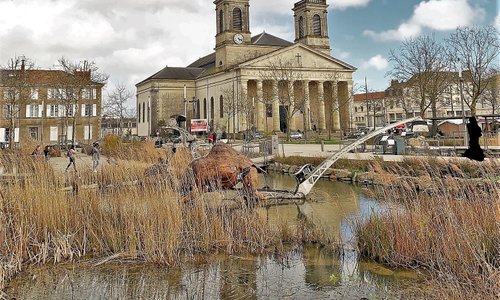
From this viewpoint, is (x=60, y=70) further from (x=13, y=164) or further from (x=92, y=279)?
(x=92, y=279)

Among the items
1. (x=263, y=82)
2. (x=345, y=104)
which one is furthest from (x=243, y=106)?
(x=345, y=104)

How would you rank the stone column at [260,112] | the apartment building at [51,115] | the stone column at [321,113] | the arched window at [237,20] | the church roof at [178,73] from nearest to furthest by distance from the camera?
the apartment building at [51,115] → the stone column at [260,112] → the stone column at [321,113] → the arched window at [237,20] → the church roof at [178,73]

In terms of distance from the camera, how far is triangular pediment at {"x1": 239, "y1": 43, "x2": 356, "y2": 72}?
5431 centimetres

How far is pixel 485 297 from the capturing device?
3.34m

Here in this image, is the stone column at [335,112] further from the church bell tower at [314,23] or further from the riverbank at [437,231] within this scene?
the riverbank at [437,231]

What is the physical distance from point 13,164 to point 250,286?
209 inches

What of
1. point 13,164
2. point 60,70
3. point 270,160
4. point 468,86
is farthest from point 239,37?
point 13,164

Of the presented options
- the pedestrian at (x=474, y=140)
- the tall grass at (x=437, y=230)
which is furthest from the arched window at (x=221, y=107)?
the pedestrian at (x=474, y=140)

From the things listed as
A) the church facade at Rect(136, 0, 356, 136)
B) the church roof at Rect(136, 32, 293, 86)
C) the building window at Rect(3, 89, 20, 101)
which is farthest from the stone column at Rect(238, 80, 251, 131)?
the building window at Rect(3, 89, 20, 101)

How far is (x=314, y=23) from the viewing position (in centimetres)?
6303

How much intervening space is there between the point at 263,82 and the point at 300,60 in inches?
225

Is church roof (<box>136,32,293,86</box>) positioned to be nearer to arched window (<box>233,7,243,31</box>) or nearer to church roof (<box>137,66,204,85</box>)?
church roof (<box>137,66,204,85</box>)

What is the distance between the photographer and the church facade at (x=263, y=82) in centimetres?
5357

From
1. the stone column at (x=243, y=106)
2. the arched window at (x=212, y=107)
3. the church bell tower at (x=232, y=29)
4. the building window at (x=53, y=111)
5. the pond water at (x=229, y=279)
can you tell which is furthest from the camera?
the arched window at (x=212, y=107)
